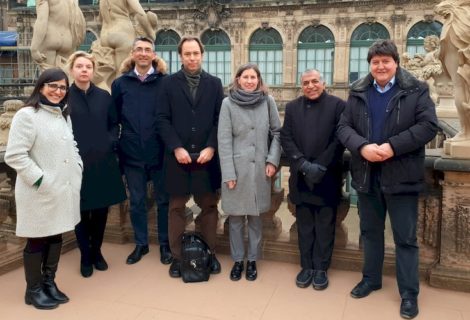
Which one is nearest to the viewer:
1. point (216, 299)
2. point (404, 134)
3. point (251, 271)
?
point (404, 134)

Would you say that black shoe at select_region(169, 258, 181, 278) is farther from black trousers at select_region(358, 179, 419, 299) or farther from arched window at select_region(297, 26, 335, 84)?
arched window at select_region(297, 26, 335, 84)

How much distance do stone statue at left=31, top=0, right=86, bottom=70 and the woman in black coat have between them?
3.32 m

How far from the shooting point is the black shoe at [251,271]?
3812 millimetres

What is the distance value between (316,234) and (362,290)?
0.55 metres

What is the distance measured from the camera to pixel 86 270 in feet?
12.9

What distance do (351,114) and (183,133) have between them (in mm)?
1358

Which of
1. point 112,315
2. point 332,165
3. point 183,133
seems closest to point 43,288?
point 112,315

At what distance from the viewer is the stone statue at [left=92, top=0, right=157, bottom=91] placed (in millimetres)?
7000

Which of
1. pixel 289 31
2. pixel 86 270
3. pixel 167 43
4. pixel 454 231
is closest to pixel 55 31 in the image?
pixel 86 270

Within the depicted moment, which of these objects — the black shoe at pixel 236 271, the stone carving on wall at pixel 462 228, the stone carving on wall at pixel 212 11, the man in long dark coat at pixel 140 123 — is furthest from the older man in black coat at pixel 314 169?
the stone carving on wall at pixel 212 11

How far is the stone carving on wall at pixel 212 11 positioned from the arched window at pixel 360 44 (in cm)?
747

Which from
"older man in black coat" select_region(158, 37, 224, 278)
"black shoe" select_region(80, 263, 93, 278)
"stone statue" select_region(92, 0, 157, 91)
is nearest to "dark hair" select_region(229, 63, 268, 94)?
"older man in black coat" select_region(158, 37, 224, 278)

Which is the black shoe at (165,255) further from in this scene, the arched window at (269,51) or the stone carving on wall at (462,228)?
the arched window at (269,51)

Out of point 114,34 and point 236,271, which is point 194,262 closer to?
point 236,271
